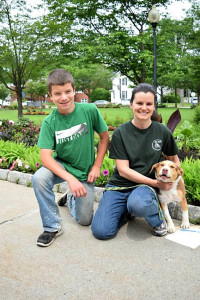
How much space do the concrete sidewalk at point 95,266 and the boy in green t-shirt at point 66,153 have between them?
0.23 m

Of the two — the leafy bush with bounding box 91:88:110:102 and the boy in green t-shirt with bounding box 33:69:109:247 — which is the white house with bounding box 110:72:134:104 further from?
the boy in green t-shirt with bounding box 33:69:109:247

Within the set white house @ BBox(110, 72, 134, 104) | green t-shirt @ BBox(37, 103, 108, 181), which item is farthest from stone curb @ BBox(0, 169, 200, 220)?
white house @ BBox(110, 72, 134, 104)

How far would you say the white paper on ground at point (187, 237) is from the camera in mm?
2607

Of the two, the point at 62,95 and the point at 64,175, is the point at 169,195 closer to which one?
the point at 64,175

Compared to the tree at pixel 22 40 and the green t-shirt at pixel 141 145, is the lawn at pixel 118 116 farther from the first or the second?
the green t-shirt at pixel 141 145

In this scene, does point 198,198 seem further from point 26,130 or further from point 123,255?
point 26,130

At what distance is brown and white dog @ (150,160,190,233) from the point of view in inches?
103

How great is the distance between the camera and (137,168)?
2848mm

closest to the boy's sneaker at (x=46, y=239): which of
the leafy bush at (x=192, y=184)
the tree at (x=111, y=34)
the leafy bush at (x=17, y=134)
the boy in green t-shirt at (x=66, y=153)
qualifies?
the boy in green t-shirt at (x=66, y=153)

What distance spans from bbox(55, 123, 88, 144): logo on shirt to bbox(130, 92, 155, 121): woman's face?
58 cm

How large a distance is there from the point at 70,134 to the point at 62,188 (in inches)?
58.2

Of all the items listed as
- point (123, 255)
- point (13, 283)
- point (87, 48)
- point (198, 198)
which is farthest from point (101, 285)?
point (87, 48)

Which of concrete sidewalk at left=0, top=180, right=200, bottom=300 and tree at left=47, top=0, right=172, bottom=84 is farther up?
tree at left=47, top=0, right=172, bottom=84

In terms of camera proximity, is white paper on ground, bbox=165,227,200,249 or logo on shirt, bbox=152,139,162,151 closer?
white paper on ground, bbox=165,227,200,249
